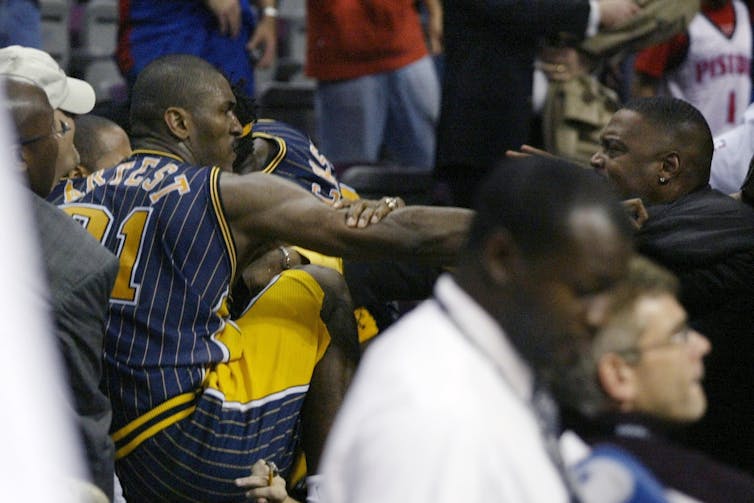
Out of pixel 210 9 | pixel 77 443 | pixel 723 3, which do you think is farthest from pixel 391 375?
pixel 723 3

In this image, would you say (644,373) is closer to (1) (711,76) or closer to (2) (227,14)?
(2) (227,14)

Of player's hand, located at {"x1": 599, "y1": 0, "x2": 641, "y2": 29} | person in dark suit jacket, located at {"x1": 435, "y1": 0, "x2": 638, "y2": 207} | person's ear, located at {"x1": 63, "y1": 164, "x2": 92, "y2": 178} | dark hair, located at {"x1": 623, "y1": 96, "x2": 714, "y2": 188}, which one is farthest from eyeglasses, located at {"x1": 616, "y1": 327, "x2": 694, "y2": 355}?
player's hand, located at {"x1": 599, "y1": 0, "x2": 641, "y2": 29}

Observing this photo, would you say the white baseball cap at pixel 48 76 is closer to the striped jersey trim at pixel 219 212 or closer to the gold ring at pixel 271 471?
the striped jersey trim at pixel 219 212

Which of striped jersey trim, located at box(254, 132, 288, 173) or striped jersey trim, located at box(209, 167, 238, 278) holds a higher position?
striped jersey trim, located at box(209, 167, 238, 278)

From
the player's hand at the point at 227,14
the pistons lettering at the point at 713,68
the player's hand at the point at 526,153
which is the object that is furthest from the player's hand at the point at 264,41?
the player's hand at the point at 526,153

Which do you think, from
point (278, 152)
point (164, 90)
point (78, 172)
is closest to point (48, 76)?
point (164, 90)

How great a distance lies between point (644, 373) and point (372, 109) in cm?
421

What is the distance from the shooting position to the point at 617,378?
210 cm

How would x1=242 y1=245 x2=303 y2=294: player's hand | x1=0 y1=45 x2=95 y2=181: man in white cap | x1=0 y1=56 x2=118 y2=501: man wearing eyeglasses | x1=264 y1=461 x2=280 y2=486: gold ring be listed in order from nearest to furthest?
x1=0 y1=56 x2=118 y2=501: man wearing eyeglasses → x1=264 y1=461 x2=280 y2=486: gold ring → x1=0 y1=45 x2=95 y2=181: man in white cap → x1=242 y1=245 x2=303 y2=294: player's hand

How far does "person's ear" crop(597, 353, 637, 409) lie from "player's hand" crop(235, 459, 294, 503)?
155 cm

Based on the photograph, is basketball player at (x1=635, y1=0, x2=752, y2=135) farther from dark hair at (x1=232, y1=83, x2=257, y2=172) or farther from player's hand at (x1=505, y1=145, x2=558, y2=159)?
player's hand at (x1=505, y1=145, x2=558, y2=159)

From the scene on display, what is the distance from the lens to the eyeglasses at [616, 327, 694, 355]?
210 centimetres

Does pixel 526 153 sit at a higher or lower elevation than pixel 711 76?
higher

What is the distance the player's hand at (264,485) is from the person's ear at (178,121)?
985 mm
